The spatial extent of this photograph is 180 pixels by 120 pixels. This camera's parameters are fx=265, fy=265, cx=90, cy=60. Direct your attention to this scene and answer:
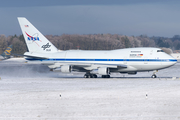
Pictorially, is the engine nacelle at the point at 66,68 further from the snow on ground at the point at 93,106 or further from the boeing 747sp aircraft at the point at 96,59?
the snow on ground at the point at 93,106

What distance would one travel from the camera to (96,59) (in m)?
42.2

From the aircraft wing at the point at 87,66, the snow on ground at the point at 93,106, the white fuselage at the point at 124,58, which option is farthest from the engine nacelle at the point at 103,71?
the snow on ground at the point at 93,106

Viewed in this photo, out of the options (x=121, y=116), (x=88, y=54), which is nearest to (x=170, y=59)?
(x=88, y=54)

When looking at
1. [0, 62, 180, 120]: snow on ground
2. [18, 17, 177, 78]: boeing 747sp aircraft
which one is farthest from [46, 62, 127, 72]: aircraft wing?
[0, 62, 180, 120]: snow on ground

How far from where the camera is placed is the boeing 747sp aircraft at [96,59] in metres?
40.4

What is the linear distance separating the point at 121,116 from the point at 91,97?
6.74 metres

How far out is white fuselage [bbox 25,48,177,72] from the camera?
40188mm

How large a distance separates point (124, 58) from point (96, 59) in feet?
14.5

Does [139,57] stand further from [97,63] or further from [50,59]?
[50,59]

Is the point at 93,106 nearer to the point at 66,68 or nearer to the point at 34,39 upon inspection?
the point at 66,68

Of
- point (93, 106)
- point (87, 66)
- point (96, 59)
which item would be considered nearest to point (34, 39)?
point (87, 66)

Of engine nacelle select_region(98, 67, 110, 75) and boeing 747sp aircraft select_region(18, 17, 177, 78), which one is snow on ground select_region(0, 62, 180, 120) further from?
boeing 747sp aircraft select_region(18, 17, 177, 78)

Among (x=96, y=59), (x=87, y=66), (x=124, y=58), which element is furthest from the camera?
(x=96, y=59)

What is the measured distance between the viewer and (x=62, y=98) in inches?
899
